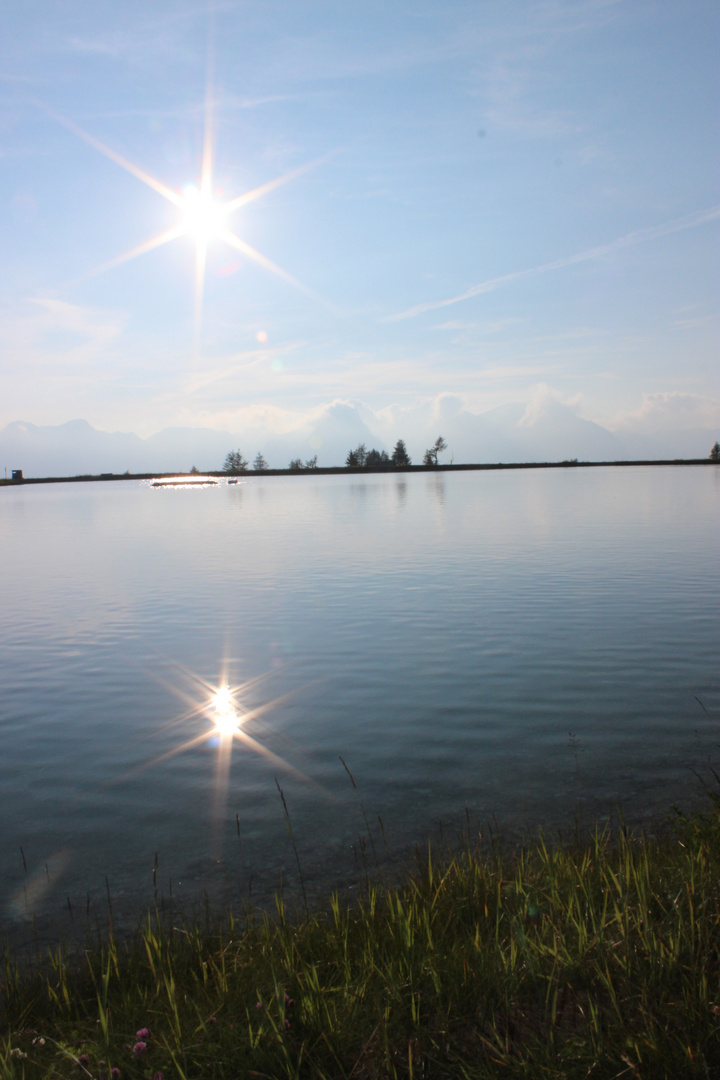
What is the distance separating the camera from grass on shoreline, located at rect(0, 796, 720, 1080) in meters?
4.98

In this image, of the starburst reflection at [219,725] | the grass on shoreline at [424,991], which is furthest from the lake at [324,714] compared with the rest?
the grass on shoreline at [424,991]

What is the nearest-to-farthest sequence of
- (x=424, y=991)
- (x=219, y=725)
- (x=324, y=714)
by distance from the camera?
(x=424, y=991)
(x=219, y=725)
(x=324, y=714)

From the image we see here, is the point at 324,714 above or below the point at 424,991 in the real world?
below

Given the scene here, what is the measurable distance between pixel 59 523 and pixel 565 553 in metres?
49.5

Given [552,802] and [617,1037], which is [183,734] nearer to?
[552,802]

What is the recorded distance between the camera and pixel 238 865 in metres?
9.24

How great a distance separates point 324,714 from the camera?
15109 millimetres

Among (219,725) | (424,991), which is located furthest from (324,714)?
(424,991)

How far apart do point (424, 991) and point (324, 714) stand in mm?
9507

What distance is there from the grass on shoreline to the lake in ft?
5.12

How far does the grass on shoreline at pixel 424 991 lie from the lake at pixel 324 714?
1.56 meters

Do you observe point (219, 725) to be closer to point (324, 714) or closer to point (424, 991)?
point (324, 714)

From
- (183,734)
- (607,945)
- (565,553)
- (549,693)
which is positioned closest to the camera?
(607,945)

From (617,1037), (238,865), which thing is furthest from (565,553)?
(617,1037)
